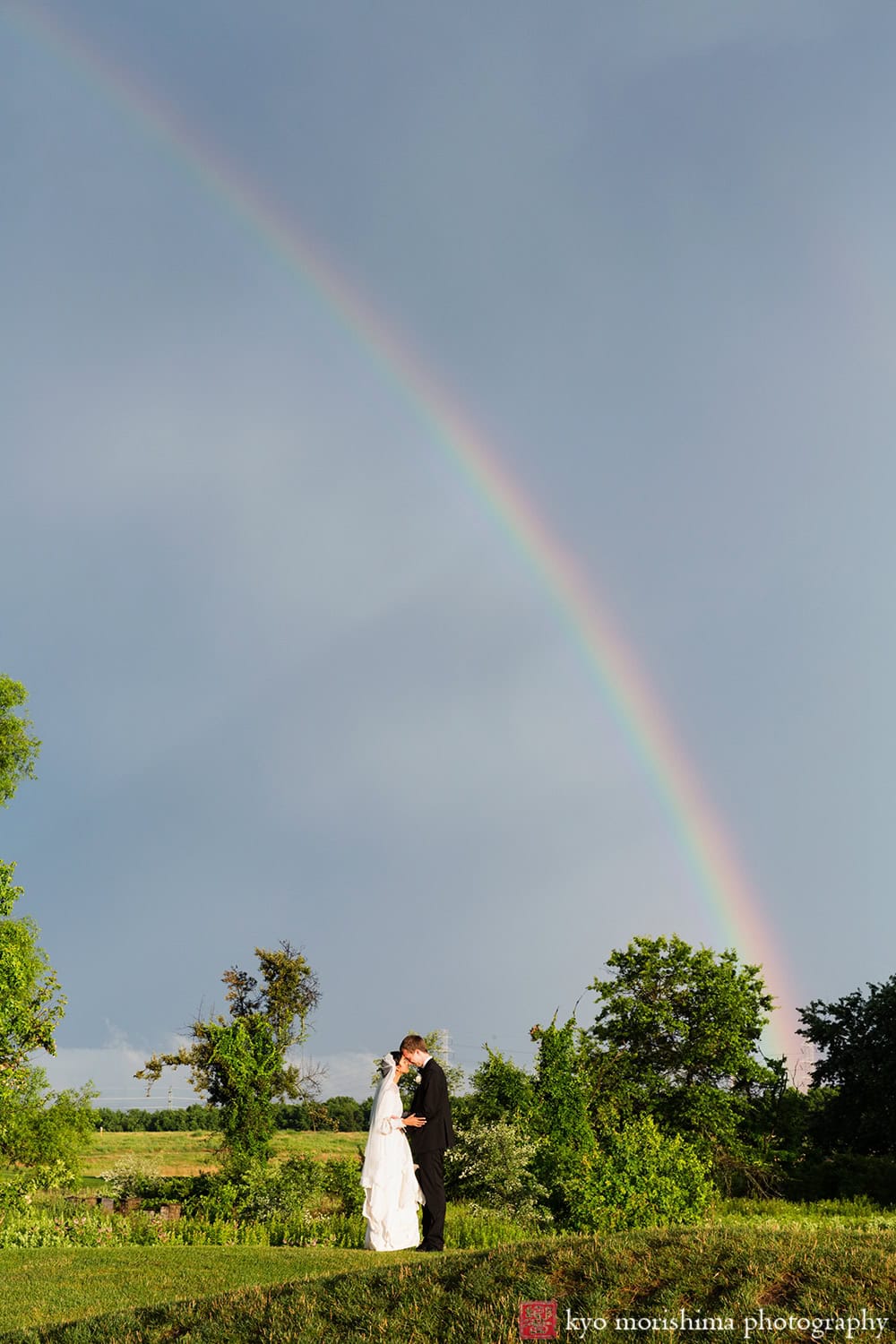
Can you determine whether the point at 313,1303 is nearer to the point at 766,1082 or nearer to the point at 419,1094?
the point at 419,1094

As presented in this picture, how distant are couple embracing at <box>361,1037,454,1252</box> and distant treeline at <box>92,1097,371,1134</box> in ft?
73.4

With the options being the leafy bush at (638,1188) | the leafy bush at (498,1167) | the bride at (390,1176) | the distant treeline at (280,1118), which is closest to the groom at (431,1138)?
the bride at (390,1176)

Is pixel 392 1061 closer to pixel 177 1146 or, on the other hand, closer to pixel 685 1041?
pixel 685 1041

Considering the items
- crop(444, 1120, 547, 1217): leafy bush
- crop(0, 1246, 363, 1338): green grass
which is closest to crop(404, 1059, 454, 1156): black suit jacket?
crop(0, 1246, 363, 1338): green grass

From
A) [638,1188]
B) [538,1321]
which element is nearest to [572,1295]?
[538,1321]

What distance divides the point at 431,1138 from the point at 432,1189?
651 mm

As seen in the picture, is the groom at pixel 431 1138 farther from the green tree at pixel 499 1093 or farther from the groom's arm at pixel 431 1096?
the green tree at pixel 499 1093

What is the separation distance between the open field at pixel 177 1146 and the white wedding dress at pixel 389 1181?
22.8 m

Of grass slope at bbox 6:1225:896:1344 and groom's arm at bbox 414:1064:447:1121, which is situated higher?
groom's arm at bbox 414:1064:447:1121

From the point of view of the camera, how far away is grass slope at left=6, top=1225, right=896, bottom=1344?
711 cm

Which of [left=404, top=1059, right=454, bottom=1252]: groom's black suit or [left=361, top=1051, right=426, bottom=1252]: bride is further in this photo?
[left=404, top=1059, right=454, bottom=1252]: groom's black suit

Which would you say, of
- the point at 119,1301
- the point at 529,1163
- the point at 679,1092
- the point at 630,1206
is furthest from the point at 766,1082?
the point at 119,1301

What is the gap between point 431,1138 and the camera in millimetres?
13375

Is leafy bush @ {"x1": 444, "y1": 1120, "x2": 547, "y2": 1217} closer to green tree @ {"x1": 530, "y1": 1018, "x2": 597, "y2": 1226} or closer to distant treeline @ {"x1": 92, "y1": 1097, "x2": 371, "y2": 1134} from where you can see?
green tree @ {"x1": 530, "y1": 1018, "x2": 597, "y2": 1226}
